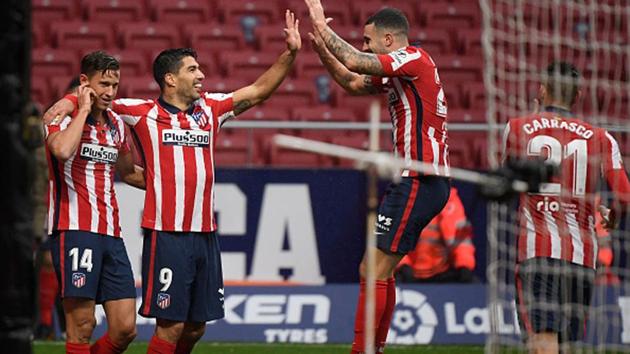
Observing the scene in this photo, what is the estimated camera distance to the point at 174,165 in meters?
7.03

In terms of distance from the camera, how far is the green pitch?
32.6 ft

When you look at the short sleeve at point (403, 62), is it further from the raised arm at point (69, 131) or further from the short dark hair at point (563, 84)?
the raised arm at point (69, 131)

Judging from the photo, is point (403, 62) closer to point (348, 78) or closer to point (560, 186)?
point (348, 78)

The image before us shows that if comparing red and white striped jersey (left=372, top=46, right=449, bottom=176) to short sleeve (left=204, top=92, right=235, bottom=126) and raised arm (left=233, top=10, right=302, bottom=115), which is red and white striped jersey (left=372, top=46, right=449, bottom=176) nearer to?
raised arm (left=233, top=10, right=302, bottom=115)

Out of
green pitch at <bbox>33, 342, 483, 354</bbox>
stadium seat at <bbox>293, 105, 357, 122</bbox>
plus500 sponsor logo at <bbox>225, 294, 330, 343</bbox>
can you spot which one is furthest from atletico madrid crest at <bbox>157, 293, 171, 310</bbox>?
stadium seat at <bbox>293, 105, 357, 122</bbox>

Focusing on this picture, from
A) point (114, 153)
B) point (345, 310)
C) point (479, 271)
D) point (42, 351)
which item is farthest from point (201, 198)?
point (479, 271)

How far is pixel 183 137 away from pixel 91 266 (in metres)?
0.88

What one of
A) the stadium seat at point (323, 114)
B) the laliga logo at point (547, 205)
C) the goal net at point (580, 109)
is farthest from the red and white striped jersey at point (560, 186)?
the stadium seat at point (323, 114)

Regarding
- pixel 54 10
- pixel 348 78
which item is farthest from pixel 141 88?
pixel 348 78

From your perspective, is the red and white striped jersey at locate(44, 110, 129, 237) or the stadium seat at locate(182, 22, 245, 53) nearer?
the red and white striped jersey at locate(44, 110, 129, 237)

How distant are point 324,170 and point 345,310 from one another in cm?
144

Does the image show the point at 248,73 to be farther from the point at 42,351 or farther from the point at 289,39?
the point at 289,39

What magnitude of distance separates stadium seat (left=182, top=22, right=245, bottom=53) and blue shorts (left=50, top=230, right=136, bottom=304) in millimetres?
8335

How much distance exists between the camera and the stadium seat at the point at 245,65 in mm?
14812
